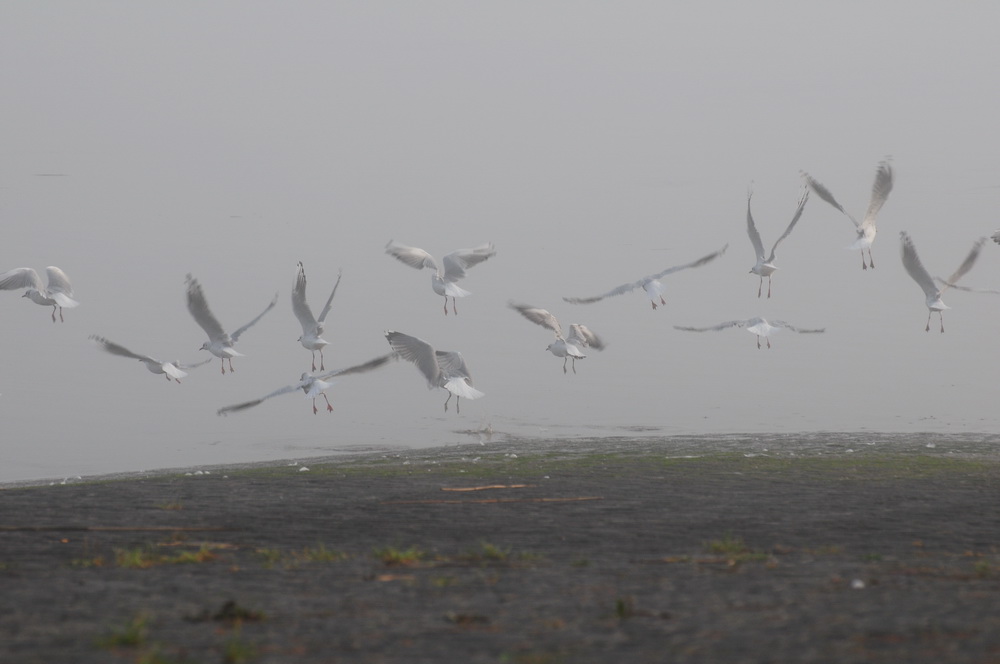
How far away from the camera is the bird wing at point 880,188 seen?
16.8 metres

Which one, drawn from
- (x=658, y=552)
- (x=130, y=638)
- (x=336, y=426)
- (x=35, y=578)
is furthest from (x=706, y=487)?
(x=336, y=426)

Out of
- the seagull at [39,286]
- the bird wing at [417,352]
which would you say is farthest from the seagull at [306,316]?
the seagull at [39,286]

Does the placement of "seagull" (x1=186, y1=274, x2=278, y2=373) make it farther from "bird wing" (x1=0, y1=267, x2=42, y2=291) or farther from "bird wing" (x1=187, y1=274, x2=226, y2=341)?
"bird wing" (x1=0, y1=267, x2=42, y2=291)

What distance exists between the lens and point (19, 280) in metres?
17.6

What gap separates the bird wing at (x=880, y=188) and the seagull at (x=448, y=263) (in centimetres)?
530

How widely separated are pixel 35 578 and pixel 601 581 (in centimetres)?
307

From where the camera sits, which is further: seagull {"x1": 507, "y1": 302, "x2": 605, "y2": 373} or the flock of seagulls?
seagull {"x1": 507, "y1": 302, "x2": 605, "y2": 373}

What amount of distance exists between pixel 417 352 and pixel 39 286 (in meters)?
6.40

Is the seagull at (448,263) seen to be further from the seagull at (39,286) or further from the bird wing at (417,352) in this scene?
the seagull at (39,286)

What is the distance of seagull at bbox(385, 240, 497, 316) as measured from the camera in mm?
17281

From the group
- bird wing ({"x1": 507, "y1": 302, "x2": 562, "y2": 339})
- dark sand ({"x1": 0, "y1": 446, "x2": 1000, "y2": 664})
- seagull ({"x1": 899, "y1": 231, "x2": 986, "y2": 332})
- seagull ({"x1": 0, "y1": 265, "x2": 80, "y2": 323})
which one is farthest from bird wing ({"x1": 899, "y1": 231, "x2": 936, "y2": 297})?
seagull ({"x1": 0, "y1": 265, "x2": 80, "y2": 323})

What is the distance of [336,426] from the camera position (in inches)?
769

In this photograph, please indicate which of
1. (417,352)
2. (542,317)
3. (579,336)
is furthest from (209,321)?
(579,336)

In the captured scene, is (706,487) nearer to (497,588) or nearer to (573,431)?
(497,588)
